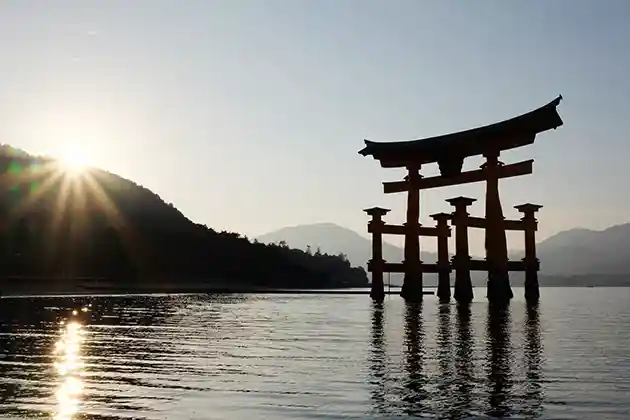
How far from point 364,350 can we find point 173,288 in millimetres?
58952

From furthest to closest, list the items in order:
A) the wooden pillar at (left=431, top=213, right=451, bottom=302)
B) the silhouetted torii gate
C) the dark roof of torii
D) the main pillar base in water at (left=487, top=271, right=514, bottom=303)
A: the wooden pillar at (left=431, top=213, right=451, bottom=302)
the main pillar base in water at (left=487, top=271, right=514, bottom=303)
the silhouetted torii gate
the dark roof of torii

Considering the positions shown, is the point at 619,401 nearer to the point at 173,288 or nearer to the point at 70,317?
the point at 70,317

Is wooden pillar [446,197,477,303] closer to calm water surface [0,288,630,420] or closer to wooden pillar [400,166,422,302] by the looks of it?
wooden pillar [400,166,422,302]

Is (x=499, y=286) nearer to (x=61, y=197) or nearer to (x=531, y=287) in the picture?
(x=531, y=287)

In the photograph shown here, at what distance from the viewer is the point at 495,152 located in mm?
33469

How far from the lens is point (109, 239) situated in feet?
267

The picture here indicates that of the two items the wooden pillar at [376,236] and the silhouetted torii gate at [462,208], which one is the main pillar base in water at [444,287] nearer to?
the silhouetted torii gate at [462,208]

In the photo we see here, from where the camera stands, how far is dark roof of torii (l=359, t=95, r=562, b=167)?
102 feet

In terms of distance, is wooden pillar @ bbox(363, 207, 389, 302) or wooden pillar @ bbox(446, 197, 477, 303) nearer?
wooden pillar @ bbox(446, 197, 477, 303)

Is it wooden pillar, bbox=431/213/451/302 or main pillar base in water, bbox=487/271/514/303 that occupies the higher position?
wooden pillar, bbox=431/213/451/302

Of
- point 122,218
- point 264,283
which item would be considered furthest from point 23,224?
point 264,283

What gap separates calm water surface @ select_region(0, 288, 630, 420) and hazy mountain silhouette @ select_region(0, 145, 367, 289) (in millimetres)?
44799

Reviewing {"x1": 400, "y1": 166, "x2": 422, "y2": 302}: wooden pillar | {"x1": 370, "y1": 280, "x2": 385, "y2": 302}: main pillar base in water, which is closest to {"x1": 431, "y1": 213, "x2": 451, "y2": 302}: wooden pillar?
{"x1": 400, "y1": 166, "x2": 422, "y2": 302}: wooden pillar

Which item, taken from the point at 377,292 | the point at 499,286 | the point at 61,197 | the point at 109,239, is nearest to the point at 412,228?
the point at 499,286
